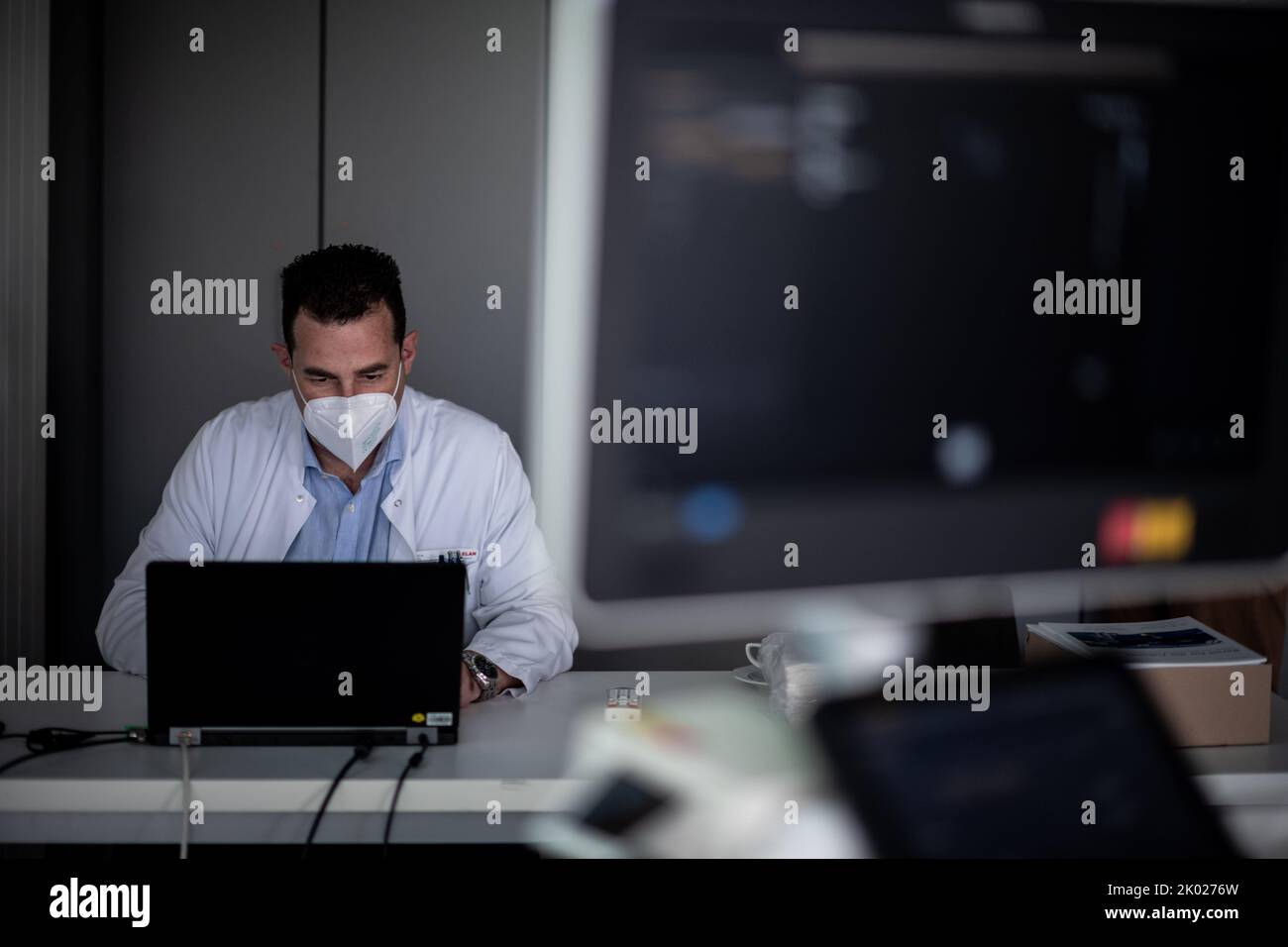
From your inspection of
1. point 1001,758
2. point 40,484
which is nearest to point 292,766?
point 1001,758

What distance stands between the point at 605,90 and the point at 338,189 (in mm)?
630

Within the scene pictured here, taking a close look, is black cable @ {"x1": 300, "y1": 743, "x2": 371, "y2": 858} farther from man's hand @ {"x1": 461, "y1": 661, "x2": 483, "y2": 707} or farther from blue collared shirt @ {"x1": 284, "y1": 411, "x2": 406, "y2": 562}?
blue collared shirt @ {"x1": 284, "y1": 411, "x2": 406, "y2": 562}

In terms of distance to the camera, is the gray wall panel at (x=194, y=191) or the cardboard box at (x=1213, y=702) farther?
the gray wall panel at (x=194, y=191)

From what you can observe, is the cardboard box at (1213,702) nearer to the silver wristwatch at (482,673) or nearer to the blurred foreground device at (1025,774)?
the blurred foreground device at (1025,774)

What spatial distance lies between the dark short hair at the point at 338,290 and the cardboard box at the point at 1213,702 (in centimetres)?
126

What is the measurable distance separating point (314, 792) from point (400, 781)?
0.34 ft

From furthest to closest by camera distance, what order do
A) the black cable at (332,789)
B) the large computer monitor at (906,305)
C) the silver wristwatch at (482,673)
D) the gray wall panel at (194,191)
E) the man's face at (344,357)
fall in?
the large computer monitor at (906,305)
the gray wall panel at (194,191)
the man's face at (344,357)
the silver wristwatch at (482,673)
the black cable at (332,789)

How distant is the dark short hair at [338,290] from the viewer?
70.0 inches

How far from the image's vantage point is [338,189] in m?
2.28

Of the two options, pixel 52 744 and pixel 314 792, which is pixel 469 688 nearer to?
pixel 314 792

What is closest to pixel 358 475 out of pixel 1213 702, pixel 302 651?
pixel 302 651

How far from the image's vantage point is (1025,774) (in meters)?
1.11

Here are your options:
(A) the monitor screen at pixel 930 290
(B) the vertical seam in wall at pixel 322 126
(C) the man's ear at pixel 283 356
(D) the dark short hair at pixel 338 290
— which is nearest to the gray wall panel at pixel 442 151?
(B) the vertical seam in wall at pixel 322 126
